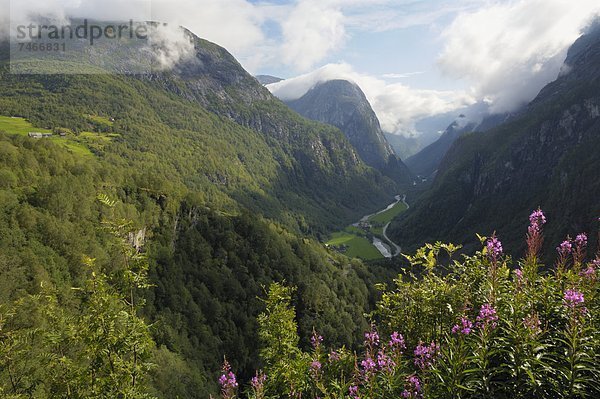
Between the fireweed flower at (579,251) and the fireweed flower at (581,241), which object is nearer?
the fireweed flower at (579,251)

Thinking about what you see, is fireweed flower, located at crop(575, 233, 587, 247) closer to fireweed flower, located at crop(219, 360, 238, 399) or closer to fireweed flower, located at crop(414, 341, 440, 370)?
fireweed flower, located at crop(414, 341, 440, 370)

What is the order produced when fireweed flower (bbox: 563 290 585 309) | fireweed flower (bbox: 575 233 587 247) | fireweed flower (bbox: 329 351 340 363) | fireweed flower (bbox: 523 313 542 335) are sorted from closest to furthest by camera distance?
fireweed flower (bbox: 523 313 542 335) → fireweed flower (bbox: 563 290 585 309) → fireweed flower (bbox: 575 233 587 247) → fireweed flower (bbox: 329 351 340 363)

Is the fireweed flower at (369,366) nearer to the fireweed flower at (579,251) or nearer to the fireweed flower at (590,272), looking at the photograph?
the fireweed flower at (579,251)

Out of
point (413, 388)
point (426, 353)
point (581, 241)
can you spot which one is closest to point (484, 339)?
point (426, 353)

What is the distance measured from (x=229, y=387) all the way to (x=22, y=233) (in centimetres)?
8773

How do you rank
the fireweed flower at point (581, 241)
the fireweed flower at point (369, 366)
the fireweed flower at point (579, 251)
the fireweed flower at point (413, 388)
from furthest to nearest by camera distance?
the fireweed flower at point (581, 241)
the fireweed flower at point (579, 251)
the fireweed flower at point (369, 366)
the fireweed flower at point (413, 388)

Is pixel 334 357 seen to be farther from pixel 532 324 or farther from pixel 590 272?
pixel 590 272

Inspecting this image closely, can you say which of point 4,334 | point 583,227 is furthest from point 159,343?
point 583,227

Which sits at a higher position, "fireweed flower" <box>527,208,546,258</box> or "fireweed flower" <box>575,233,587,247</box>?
"fireweed flower" <box>527,208,546,258</box>

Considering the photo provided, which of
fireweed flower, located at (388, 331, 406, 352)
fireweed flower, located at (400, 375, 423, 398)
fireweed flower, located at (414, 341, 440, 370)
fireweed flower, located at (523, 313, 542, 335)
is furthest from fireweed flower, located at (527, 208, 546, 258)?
fireweed flower, located at (400, 375, 423, 398)

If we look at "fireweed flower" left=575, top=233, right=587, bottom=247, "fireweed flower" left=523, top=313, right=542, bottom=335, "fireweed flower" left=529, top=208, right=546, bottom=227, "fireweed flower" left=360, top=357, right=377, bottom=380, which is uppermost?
"fireweed flower" left=529, top=208, right=546, bottom=227

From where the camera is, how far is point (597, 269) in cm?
1039

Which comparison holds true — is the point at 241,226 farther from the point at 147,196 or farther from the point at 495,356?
the point at 495,356

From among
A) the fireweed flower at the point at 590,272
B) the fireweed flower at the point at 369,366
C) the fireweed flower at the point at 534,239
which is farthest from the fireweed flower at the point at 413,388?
the fireweed flower at the point at 590,272
